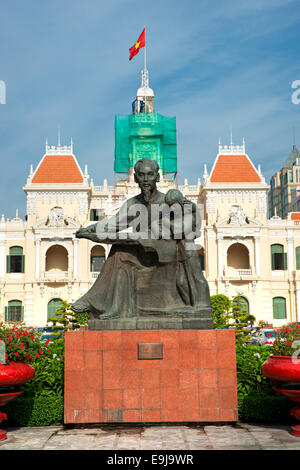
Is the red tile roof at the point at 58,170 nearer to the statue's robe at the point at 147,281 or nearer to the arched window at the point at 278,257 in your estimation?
the arched window at the point at 278,257

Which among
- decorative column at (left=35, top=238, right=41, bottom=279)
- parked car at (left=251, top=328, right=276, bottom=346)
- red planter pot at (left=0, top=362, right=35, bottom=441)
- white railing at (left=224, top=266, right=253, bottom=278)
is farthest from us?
white railing at (left=224, top=266, right=253, bottom=278)

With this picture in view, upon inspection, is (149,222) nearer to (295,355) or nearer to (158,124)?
(295,355)

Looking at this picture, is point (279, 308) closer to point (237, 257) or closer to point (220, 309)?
point (237, 257)

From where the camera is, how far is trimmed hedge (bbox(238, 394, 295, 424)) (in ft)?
22.9

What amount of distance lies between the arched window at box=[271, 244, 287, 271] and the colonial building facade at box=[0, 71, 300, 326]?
0.08 m

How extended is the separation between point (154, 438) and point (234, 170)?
1528 inches

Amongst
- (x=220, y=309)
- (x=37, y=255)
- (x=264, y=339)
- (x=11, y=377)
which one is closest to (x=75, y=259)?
(x=37, y=255)

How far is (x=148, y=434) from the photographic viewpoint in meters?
6.12

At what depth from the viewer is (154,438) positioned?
5.93 metres

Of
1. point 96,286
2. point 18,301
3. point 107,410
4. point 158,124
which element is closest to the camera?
point 107,410

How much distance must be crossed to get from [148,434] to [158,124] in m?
40.0

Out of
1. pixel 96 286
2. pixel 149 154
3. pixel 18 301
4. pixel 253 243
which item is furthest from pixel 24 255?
pixel 96 286

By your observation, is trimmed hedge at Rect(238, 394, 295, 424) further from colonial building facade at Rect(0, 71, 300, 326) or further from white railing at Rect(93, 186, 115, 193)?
white railing at Rect(93, 186, 115, 193)

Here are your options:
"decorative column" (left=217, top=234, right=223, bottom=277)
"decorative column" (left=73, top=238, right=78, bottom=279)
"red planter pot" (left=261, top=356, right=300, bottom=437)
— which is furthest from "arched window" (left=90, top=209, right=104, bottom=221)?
"red planter pot" (left=261, top=356, right=300, bottom=437)
